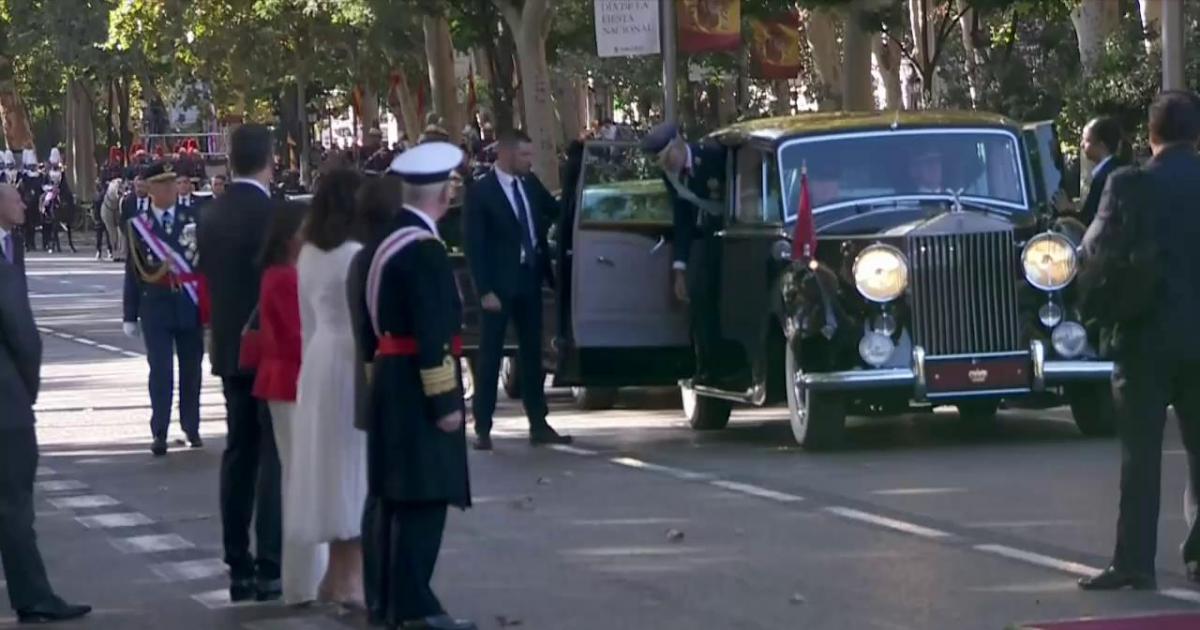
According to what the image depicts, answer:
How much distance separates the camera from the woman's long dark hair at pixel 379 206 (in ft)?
29.1

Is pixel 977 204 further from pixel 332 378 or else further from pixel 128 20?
pixel 128 20

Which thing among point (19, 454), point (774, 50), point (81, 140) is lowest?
point (19, 454)

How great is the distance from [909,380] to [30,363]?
597 centimetres

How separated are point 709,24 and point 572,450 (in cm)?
1170

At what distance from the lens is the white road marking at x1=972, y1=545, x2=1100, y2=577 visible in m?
10.2

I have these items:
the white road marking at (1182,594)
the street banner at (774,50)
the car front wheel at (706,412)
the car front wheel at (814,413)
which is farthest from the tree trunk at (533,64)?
the white road marking at (1182,594)

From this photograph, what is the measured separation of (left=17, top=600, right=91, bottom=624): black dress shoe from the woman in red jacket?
90 centimetres

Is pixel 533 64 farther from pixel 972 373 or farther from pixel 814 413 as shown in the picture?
pixel 972 373

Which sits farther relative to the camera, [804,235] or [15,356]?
[804,235]

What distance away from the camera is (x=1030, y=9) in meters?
36.0

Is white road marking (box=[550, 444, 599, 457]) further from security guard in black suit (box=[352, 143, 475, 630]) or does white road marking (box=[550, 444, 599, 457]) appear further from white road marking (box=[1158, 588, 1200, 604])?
security guard in black suit (box=[352, 143, 475, 630])

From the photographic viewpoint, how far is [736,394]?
15047mm

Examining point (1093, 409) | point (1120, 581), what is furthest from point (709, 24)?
point (1120, 581)

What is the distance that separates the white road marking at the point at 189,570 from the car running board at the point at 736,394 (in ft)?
14.6
